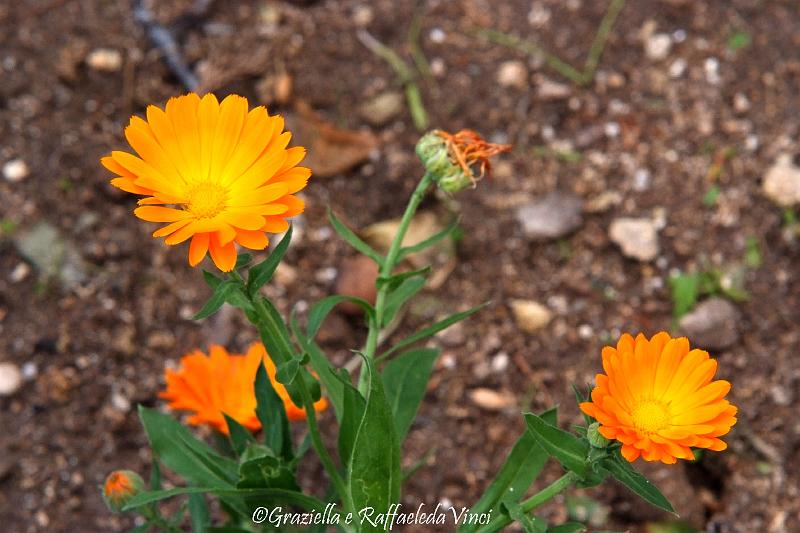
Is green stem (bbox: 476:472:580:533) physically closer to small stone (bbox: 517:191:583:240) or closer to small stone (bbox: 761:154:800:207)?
small stone (bbox: 517:191:583:240)

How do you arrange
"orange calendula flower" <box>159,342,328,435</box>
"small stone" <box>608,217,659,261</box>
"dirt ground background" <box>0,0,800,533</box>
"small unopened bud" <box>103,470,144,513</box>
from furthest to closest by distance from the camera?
"small stone" <box>608,217,659,261</box> → "dirt ground background" <box>0,0,800,533</box> → "orange calendula flower" <box>159,342,328,435</box> → "small unopened bud" <box>103,470,144,513</box>

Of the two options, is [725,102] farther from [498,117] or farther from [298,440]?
[298,440]

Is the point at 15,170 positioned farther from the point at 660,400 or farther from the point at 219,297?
the point at 660,400

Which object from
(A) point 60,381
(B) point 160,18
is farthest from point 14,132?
(A) point 60,381

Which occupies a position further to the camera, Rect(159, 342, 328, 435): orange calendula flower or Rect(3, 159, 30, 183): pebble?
Rect(3, 159, 30, 183): pebble

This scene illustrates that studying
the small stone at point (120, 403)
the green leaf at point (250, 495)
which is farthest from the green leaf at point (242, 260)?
the small stone at point (120, 403)

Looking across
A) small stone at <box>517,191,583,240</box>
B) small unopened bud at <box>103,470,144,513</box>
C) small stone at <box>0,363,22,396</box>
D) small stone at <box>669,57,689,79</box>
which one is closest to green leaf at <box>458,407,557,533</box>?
small unopened bud at <box>103,470,144,513</box>

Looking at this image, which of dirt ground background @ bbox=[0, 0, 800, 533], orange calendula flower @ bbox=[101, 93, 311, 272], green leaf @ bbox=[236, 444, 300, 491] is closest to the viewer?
orange calendula flower @ bbox=[101, 93, 311, 272]
